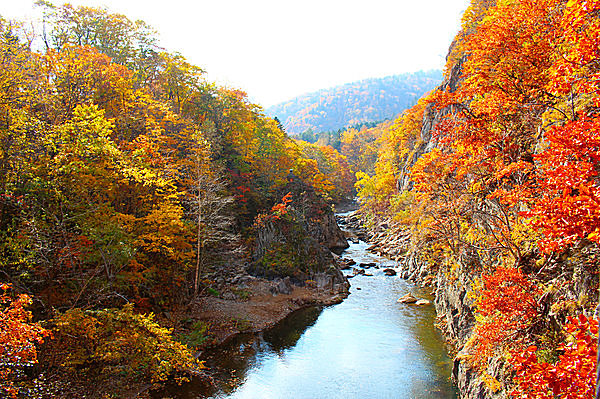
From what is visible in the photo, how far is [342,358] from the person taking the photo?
18.1m

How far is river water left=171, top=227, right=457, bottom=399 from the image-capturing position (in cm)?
1501

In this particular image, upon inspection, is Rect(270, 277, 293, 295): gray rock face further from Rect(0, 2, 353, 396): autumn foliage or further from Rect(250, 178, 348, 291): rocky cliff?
Rect(0, 2, 353, 396): autumn foliage

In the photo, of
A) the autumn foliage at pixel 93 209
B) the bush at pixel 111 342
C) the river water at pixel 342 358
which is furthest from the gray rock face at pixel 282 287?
the bush at pixel 111 342

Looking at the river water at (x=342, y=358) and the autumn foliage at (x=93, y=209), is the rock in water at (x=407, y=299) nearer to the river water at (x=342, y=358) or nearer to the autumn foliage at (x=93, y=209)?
the river water at (x=342, y=358)

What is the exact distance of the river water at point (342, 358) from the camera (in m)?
15.0

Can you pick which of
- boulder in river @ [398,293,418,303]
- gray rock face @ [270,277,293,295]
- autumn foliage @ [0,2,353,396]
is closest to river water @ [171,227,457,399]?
boulder in river @ [398,293,418,303]

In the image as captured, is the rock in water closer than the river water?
No

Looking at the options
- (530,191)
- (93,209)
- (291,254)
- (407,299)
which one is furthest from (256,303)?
(530,191)

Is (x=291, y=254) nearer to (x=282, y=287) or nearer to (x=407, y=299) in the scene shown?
(x=282, y=287)

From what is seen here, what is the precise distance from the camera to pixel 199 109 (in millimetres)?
33969

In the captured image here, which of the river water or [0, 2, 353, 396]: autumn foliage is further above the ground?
[0, 2, 353, 396]: autumn foliage

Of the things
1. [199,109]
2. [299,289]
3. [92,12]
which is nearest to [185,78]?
[199,109]

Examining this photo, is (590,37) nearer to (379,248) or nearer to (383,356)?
(383,356)

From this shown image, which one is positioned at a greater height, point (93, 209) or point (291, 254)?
point (93, 209)
